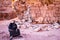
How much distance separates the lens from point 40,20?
10.6 metres

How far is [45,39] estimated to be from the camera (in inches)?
255

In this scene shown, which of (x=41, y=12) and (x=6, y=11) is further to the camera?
(x=6, y=11)

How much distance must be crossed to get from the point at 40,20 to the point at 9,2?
560 cm

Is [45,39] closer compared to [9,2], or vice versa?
[45,39]

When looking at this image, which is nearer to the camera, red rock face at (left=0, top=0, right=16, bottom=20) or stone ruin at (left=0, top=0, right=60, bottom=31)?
stone ruin at (left=0, top=0, right=60, bottom=31)

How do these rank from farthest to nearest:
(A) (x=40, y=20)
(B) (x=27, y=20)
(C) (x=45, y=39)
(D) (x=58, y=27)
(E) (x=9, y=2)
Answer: (E) (x=9, y=2) → (B) (x=27, y=20) → (A) (x=40, y=20) → (D) (x=58, y=27) → (C) (x=45, y=39)

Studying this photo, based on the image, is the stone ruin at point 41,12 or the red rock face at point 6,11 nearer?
the stone ruin at point 41,12

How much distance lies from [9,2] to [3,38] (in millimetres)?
8768

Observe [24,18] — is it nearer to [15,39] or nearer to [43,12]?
[43,12]

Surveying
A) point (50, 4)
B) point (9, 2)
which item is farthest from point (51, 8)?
point (9, 2)

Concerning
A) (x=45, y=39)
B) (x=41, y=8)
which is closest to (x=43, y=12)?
(x=41, y=8)

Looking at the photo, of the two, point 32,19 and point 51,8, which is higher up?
point 51,8

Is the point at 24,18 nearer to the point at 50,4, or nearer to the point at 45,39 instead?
the point at 50,4

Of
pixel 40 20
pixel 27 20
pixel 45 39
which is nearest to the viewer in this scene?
pixel 45 39
